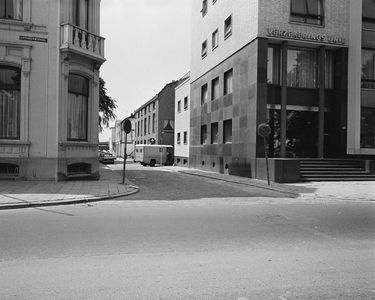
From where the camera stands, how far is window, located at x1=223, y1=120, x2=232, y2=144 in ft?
77.2

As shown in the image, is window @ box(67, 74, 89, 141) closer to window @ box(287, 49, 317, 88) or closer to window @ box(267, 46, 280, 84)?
window @ box(267, 46, 280, 84)

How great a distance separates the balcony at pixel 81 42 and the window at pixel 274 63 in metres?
9.35

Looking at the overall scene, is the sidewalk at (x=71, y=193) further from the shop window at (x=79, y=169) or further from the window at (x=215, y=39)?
the window at (x=215, y=39)

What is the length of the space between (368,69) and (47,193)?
757 inches

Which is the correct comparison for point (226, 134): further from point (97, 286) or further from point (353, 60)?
point (97, 286)

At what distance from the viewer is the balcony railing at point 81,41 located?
14.6 meters

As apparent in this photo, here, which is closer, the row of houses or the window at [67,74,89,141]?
the window at [67,74,89,141]

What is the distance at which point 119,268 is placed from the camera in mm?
4582

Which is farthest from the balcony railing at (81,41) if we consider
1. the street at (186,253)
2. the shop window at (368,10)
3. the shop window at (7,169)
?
the shop window at (368,10)

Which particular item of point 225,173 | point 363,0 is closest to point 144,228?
point 225,173

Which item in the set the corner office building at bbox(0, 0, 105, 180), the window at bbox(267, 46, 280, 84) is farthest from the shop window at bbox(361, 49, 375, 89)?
the corner office building at bbox(0, 0, 105, 180)

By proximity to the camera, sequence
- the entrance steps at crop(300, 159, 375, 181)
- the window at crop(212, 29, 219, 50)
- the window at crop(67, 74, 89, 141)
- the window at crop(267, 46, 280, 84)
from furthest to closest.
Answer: the window at crop(212, 29, 219, 50)
the window at crop(267, 46, 280, 84)
the entrance steps at crop(300, 159, 375, 181)
the window at crop(67, 74, 89, 141)

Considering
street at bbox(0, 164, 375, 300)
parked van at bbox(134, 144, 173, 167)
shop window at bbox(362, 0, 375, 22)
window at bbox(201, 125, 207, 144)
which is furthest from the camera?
parked van at bbox(134, 144, 173, 167)

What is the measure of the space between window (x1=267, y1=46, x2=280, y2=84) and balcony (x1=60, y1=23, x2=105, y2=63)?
935 centimetres
